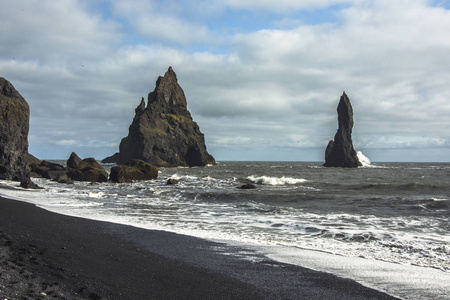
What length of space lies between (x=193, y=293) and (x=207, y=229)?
6.81 meters

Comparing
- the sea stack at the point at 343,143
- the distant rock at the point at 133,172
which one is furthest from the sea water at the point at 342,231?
the sea stack at the point at 343,143

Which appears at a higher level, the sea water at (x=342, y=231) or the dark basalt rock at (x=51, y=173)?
the dark basalt rock at (x=51, y=173)

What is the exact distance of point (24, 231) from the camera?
9.19m

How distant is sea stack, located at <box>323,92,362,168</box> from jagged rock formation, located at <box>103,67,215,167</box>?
4271 centimetres

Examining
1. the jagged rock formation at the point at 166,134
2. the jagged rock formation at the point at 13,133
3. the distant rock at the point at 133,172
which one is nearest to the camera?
the jagged rock formation at the point at 13,133

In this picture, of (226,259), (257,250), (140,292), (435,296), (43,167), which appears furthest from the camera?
(43,167)

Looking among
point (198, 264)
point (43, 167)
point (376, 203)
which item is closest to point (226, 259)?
point (198, 264)

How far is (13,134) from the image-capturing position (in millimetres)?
29766

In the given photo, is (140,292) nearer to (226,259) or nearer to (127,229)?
(226,259)

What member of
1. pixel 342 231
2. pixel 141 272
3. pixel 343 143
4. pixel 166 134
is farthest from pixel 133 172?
pixel 343 143

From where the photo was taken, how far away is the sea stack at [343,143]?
122 m

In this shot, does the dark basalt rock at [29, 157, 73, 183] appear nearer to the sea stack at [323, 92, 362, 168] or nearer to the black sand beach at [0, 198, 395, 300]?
the black sand beach at [0, 198, 395, 300]

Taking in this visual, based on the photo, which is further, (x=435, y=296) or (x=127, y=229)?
(x=127, y=229)

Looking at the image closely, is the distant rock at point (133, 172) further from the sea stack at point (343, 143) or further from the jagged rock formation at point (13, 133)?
the sea stack at point (343, 143)
